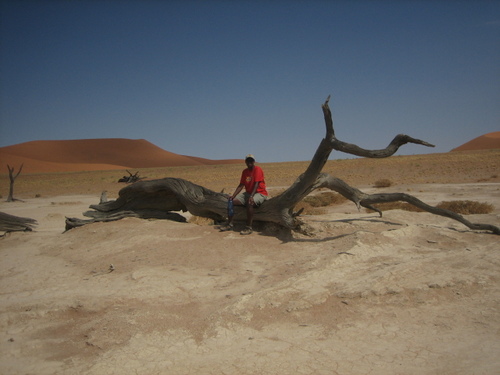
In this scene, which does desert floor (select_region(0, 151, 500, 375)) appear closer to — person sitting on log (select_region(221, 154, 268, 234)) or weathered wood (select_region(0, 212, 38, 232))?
person sitting on log (select_region(221, 154, 268, 234))

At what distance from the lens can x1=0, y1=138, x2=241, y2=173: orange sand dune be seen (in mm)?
96188

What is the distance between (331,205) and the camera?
14.3 metres

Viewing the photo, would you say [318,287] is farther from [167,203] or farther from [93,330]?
[167,203]

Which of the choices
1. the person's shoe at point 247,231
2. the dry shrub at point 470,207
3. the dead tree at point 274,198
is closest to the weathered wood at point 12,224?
the dead tree at point 274,198

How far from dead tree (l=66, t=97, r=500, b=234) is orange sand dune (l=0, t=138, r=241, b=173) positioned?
298 feet

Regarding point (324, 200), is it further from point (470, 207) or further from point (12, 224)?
point (12, 224)

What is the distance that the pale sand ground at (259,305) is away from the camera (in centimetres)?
326

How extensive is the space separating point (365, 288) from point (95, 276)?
395 cm

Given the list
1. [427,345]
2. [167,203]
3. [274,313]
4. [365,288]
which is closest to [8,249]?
[167,203]

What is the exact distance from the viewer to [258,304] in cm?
432

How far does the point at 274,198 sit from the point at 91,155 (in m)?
119

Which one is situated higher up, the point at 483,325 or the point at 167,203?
the point at 167,203

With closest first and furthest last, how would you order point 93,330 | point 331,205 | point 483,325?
point 483,325 → point 93,330 → point 331,205

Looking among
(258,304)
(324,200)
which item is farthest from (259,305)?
(324,200)
